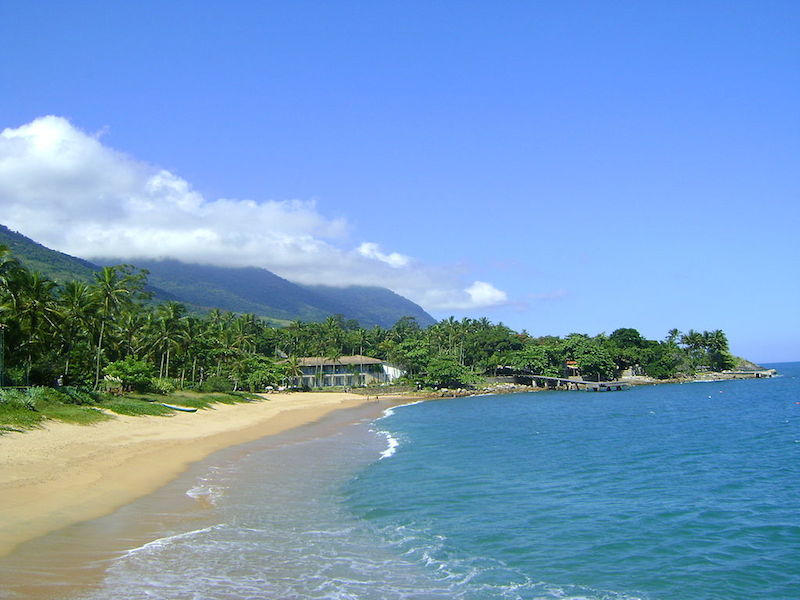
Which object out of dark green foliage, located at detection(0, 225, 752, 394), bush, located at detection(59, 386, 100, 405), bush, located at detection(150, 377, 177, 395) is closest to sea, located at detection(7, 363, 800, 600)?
bush, located at detection(59, 386, 100, 405)

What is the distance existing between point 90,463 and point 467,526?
15.5m

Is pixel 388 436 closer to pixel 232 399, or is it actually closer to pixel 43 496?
pixel 43 496

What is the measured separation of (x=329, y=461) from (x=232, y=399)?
1626 inches

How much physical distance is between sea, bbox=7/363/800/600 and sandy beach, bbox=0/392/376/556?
1106 mm

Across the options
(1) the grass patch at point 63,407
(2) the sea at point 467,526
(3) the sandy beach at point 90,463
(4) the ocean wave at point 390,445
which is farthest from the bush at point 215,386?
(2) the sea at point 467,526

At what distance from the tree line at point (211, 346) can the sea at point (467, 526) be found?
23036 mm

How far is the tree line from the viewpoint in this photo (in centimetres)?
4494

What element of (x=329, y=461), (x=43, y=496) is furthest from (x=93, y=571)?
(x=329, y=461)

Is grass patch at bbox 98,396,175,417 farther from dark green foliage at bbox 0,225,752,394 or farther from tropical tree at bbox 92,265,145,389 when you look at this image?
tropical tree at bbox 92,265,145,389

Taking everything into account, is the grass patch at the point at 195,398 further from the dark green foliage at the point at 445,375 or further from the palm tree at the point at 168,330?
Answer: the dark green foliage at the point at 445,375

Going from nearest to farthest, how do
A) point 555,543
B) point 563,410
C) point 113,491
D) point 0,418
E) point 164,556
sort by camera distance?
1. point 164,556
2. point 555,543
3. point 113,491
4. point 0,418
5. point 563,410

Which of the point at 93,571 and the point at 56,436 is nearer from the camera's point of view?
the point at 93,571

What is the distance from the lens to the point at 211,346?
3310 inches

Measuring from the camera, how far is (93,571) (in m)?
12.1
